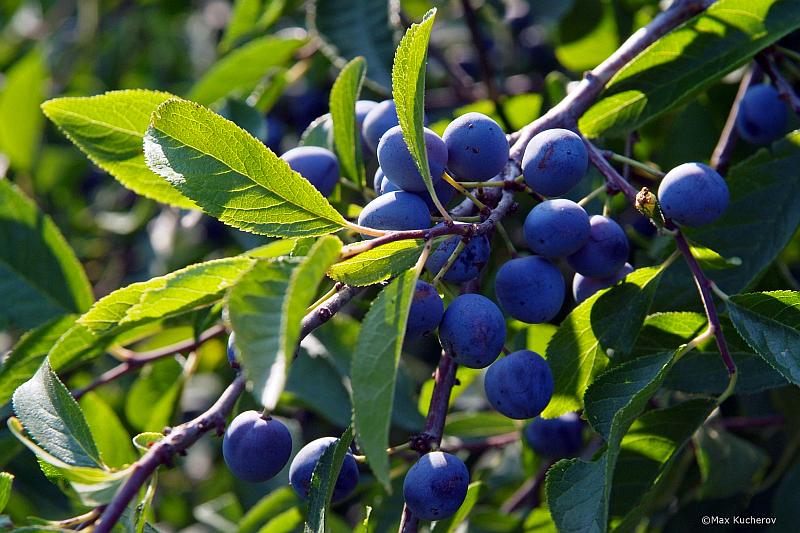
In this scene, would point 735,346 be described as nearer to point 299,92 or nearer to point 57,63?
point 299,92

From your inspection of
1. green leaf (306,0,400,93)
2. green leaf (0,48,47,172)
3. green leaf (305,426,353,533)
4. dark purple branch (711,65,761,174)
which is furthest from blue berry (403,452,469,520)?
green leaf (0,48,47,172)

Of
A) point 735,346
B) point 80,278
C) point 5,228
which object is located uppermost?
point 5,228

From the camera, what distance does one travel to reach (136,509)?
90 centimetres

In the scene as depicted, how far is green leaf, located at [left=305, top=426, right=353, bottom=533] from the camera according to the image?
0.96 metres

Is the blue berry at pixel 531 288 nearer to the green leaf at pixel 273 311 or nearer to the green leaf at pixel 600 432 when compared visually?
the green leaf at pixel 600 432

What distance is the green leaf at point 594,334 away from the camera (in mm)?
1101

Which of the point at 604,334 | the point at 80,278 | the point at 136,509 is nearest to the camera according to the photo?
the point at 136,509

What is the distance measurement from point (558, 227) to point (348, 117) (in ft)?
1.33

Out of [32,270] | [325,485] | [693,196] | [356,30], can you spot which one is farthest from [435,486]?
[356,30]

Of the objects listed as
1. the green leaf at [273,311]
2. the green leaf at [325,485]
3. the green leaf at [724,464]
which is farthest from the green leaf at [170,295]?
the green leaf at [724,464]

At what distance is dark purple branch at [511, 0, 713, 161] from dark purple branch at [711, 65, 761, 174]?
0.25m

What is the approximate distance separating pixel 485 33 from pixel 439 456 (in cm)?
202

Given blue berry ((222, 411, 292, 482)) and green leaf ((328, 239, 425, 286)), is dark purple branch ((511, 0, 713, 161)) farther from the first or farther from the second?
blue berry ((222, 411, 292, 482))

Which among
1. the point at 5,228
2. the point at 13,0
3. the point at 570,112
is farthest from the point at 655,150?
the point at 13,0
